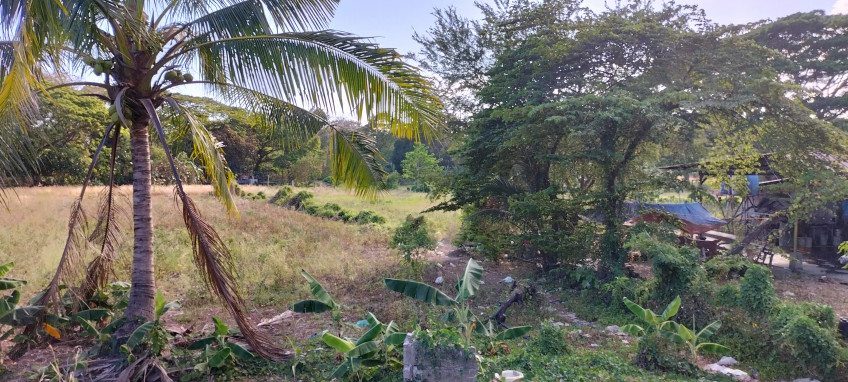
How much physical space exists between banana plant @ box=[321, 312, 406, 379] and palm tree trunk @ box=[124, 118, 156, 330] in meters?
2.06

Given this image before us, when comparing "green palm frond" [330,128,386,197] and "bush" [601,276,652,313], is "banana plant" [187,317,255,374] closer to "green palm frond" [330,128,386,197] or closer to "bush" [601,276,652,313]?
"green palm frond" [330,128,386,197]

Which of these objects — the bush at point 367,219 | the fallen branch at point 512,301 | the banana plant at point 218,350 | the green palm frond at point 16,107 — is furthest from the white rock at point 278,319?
the bush at point 367,219

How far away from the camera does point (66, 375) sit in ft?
12.9

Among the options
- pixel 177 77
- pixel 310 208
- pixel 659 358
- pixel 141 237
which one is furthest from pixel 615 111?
pixel 310 208

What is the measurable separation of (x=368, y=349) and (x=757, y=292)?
4.92 m

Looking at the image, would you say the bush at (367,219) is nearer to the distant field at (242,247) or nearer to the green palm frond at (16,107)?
the distant field at (242,247)

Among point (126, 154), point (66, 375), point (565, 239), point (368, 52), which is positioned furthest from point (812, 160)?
point (126, 154)

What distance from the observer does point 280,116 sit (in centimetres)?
570

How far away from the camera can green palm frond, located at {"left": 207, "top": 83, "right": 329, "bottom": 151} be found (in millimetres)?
5621

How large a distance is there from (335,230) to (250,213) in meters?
3.14

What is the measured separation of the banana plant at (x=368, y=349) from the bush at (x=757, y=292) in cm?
453

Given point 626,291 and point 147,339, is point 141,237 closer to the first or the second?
point 147,339

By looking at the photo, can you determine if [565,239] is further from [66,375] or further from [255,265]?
[66,375]

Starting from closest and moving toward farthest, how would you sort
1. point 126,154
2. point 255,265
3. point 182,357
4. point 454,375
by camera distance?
point 454,375 → point 182,357 → point 255,265 → point 126,154
